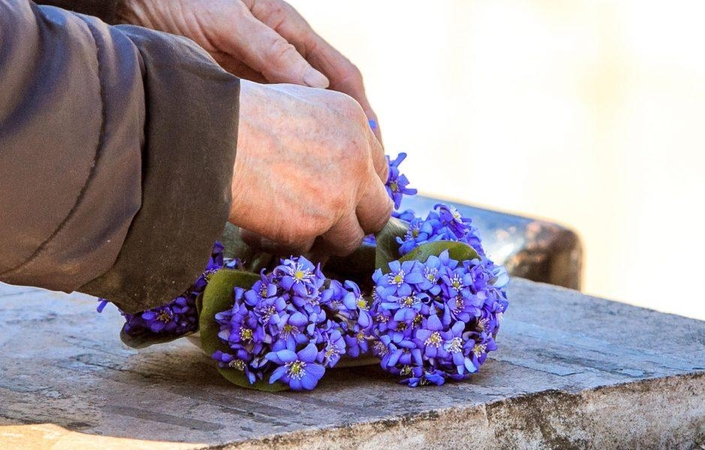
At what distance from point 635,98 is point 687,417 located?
621cm

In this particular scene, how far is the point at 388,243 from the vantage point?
5.83 ft

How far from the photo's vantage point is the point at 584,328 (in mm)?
2166

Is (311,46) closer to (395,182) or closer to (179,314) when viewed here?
(395,182)

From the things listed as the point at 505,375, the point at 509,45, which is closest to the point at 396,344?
the point at 505,375

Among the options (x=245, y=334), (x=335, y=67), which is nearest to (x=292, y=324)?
(x=245, y=334)

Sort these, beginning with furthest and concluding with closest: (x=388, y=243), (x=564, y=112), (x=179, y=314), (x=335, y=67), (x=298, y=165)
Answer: (x=564, y=112) < (x=335, y=67) < (x=388, y=243) < (x=179, y=314) < (x=298, y=165)

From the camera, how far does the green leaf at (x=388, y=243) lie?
5.68ft

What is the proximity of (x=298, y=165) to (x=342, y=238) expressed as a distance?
0.21 m

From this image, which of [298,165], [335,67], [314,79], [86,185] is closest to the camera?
[86,185]

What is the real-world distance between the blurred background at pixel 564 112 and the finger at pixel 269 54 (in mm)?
4761

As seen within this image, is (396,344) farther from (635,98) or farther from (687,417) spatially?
(635,98)

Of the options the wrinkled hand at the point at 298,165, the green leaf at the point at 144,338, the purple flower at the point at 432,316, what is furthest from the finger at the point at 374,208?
the green leaf at the point at 144,338

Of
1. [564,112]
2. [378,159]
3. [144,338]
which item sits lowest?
[564,112]

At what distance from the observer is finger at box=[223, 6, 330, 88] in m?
1.90
